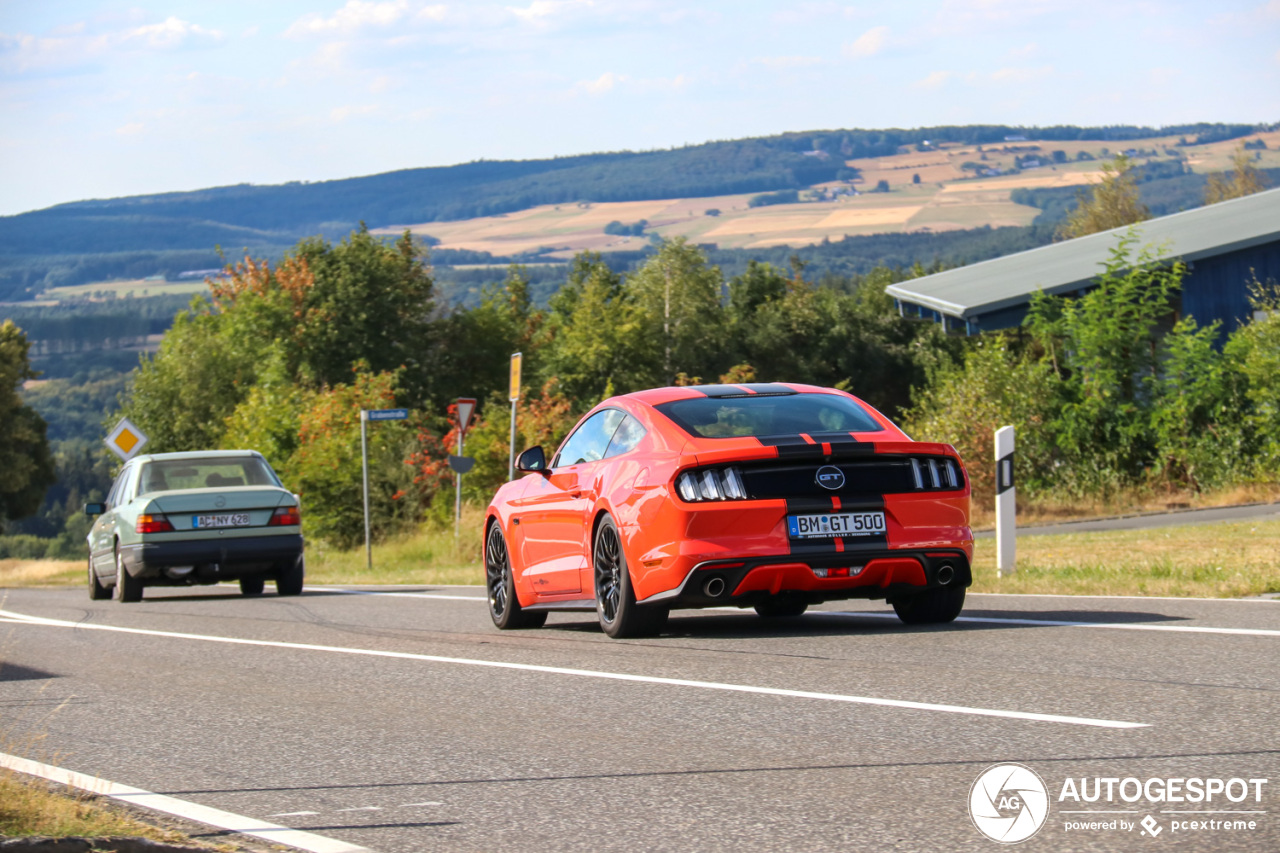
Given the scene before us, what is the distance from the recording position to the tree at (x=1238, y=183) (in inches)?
3452

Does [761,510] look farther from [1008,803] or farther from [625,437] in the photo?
[1008,803]

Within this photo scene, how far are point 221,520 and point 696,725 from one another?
11.3m

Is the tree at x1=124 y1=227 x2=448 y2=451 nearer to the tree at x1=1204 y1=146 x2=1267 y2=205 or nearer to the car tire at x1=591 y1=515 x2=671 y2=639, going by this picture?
the tree at x1=1204 y1=146 x2=1267 y2=205

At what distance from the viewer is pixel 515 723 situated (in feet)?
22.2

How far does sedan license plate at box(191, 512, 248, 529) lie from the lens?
54.9ft

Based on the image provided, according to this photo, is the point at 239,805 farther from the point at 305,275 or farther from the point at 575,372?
the point at 575,372

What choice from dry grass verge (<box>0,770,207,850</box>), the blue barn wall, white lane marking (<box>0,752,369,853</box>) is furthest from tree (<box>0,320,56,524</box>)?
dry grass verge (<box>0,770,207,850</box>)

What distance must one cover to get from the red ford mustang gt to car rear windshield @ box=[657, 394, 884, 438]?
0.5 inches

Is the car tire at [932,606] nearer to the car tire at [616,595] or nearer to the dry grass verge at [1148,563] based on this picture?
the car tire at [616,595]

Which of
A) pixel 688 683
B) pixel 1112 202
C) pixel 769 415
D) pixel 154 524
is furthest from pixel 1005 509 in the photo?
pixel 1112 202

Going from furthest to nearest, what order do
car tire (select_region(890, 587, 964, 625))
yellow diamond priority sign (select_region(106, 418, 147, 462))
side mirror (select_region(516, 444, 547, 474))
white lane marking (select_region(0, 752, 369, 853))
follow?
yellow diamond priority sign (select_region(106, 418, 147, 462)), side mirror (select_region(516, 444, 547, 474)), car tire (select_region(890, 587, 964, 625)), white lane marking (select_region(0, 752, 369, 853))

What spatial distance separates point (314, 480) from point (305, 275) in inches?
1080

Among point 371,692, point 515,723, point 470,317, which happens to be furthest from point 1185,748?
point 470,317

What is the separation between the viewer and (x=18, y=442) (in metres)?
74.9
